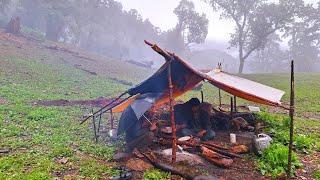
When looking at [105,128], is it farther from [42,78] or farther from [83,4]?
[83,4]

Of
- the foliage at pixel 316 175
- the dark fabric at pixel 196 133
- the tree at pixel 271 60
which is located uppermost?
the tree at pixel 271 60

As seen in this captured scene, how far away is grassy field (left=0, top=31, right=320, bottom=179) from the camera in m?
8.85

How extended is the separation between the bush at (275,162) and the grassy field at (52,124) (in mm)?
2009

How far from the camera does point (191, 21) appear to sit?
67.8 meters

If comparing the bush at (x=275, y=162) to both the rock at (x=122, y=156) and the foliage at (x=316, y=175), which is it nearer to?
the foliage at (x=316, y=175)

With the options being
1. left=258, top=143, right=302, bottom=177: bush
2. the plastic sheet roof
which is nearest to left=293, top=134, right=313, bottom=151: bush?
left=258, top=143, right=302, bottom=177: bush

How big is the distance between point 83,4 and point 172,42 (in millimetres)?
21802

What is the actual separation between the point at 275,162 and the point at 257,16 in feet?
134

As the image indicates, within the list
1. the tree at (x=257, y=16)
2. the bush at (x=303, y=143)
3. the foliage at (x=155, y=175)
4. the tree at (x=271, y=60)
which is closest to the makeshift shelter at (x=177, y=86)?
the foliage at (x=155, y=175)

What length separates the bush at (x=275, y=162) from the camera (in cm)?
864

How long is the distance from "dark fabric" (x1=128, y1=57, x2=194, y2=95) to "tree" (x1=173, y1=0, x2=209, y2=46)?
189 feet

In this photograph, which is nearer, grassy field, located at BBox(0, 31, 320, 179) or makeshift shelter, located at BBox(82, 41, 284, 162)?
grassy field, located at BBox(0, 31, 320, 179)

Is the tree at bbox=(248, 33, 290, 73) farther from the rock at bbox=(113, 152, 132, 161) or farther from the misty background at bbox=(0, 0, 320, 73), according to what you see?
the rock at bbox=(113, 152, 132, 161)

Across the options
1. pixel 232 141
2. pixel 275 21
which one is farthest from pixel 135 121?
pixel 275 21
